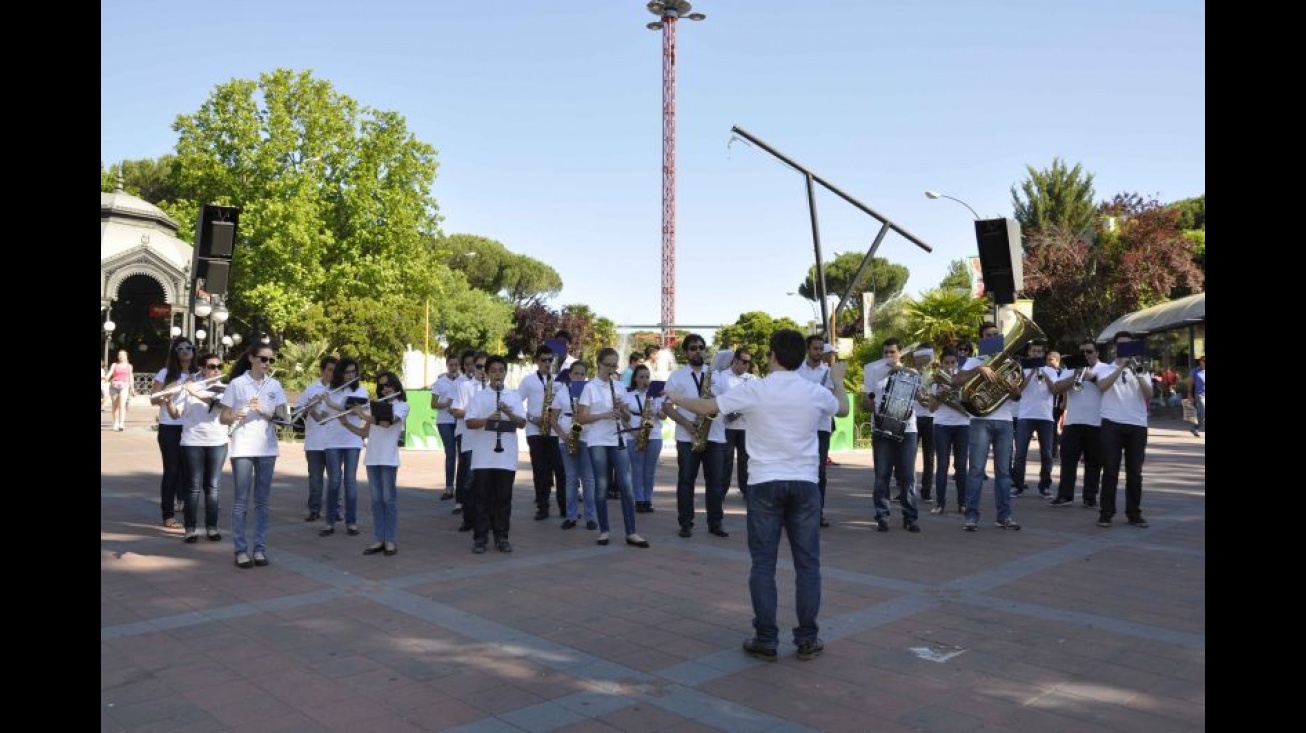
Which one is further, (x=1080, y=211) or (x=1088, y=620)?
(x=1080, y=211)

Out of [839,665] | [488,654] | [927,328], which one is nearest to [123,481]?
[488,654]

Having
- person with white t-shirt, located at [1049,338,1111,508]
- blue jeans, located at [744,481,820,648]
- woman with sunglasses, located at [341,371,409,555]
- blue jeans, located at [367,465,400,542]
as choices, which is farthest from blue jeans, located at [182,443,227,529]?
person with white t-shirt, located at [1049,338,1111,508]

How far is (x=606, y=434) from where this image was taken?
29.3 ft

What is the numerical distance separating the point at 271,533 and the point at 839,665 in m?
6.24

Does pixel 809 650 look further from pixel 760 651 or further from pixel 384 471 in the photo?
pixel 384 471

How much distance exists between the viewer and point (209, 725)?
4281 millimetres

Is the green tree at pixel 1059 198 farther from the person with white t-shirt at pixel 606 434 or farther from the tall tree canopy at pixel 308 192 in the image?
the person with white t-shirt at pixel 606 434

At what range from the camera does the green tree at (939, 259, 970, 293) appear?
57.8 meters

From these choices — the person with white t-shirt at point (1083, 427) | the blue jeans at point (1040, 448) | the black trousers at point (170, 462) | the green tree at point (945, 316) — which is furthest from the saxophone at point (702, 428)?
the green tree at point (945, 316)

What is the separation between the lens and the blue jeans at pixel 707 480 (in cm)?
910

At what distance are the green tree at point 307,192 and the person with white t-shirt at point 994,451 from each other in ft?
92.1

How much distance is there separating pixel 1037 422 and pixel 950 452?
2234 mm

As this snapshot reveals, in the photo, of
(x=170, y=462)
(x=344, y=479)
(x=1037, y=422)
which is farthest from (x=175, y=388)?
(x=1037, y=422)
